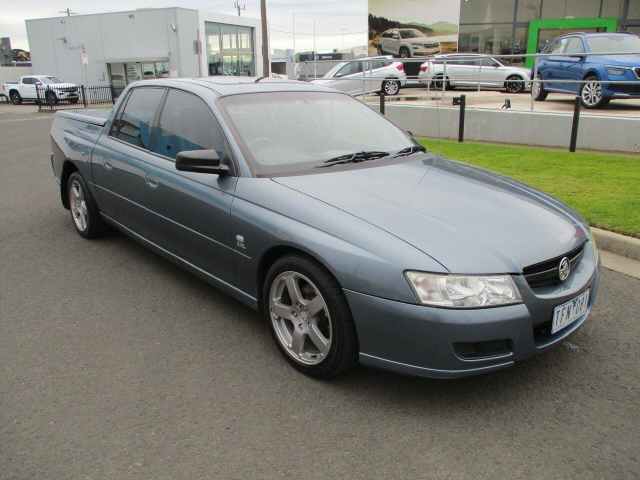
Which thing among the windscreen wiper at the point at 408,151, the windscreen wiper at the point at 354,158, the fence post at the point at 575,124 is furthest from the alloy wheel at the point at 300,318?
the fence post at the point at 575,124

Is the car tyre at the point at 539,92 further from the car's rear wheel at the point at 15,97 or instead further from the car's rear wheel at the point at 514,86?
the car's rear wheel at the point at 15,97

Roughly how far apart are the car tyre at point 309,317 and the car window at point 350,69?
53.1 ft

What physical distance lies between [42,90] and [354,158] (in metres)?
36.5

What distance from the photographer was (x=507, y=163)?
8977 millimetres

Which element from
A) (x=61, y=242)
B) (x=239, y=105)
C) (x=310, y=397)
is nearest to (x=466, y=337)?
(x=310, y=397)

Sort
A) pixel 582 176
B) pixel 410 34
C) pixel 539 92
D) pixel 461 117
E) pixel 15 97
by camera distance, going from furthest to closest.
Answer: pixel 15 97 → pixel 410 34 → pixel 539 92 → pixel 461 117 → pixel 582 176

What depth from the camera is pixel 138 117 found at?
5023mm

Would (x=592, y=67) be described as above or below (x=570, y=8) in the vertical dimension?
below

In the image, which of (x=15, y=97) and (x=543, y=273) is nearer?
(x=543, y=273)

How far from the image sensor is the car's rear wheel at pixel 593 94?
12023 millimetres

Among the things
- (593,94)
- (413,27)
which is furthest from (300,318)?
(413,27)

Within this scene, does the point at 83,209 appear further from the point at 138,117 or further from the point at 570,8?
the point at 570,8

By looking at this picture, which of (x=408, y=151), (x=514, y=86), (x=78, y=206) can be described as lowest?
(x=78, y=206)

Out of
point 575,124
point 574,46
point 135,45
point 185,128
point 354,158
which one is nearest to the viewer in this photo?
point 354,158
